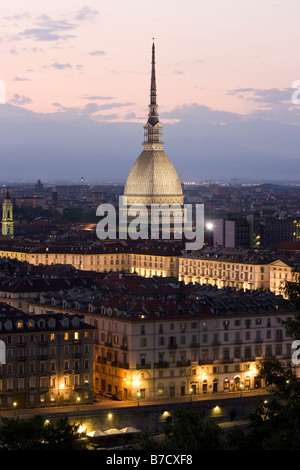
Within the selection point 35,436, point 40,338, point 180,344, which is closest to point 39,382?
point 40,338

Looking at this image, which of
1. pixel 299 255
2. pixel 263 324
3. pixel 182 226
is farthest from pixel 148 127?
pixel 263 324

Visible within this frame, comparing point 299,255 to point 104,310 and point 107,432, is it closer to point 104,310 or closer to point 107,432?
point 104,310

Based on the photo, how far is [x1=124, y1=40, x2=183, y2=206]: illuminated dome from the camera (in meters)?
161

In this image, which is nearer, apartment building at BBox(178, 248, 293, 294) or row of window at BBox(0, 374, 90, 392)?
row of window at BBox(0, 374, 90, 392)

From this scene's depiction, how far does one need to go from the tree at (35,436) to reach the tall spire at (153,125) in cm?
12385

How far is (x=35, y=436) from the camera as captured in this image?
127 feet

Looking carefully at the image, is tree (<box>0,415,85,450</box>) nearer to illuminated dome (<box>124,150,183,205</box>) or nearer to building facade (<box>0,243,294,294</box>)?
building facade (<box>0,243,294,294</box>)

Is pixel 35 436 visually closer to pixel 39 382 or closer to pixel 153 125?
pixel 39 382

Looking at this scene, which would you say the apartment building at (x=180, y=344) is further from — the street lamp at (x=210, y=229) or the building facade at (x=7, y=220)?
the building facade at (x=7, y=220)

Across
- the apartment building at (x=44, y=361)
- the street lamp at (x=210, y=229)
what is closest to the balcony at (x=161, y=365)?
the apartment building at (x=44, y=361)

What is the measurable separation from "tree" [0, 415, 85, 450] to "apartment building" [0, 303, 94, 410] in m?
12.4

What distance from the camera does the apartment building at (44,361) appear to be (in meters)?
52.3

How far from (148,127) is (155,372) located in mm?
108036

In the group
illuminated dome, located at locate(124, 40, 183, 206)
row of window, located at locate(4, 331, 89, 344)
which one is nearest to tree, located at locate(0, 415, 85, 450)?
row of window, located at locate(4, 331, 89, 344)
